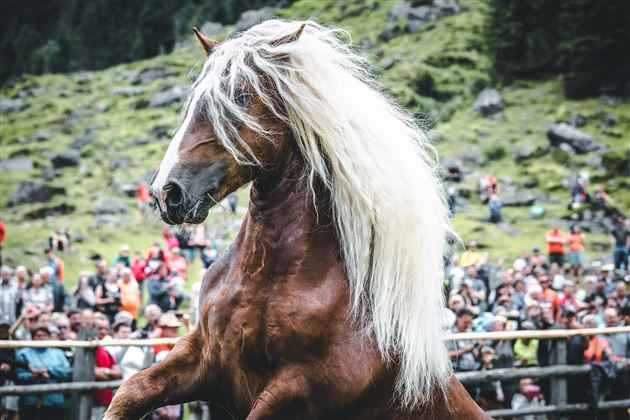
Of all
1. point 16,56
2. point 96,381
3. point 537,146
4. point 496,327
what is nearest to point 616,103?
point 537,146

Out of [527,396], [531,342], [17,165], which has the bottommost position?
[527,396]

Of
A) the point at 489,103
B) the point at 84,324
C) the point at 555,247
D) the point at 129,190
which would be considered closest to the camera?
the point at 84,324

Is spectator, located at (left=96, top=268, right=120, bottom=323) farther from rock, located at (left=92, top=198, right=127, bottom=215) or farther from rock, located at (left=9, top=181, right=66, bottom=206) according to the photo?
rock, located at (left=9, top=181, right=66, bottom=206)

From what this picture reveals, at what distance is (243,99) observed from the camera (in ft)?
11.9

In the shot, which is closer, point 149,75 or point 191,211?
point 191,211

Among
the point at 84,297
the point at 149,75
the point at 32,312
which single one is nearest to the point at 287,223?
A: the point at 32,312

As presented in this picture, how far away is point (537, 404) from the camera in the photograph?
30.0 ft

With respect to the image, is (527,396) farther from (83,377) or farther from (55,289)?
(55,289)

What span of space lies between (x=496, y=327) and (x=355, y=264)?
658 cm

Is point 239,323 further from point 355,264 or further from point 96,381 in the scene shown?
point 96,381

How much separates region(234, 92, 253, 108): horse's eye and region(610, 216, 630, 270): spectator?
64.0 ft

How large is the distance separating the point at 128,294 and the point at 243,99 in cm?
1026

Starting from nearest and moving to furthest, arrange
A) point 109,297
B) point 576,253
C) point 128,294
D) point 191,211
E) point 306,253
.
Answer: point 191,211 → point 306,253 → point 109,297 → point 128,294 → point 576,253

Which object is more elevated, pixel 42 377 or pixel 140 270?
pixel 140 270
